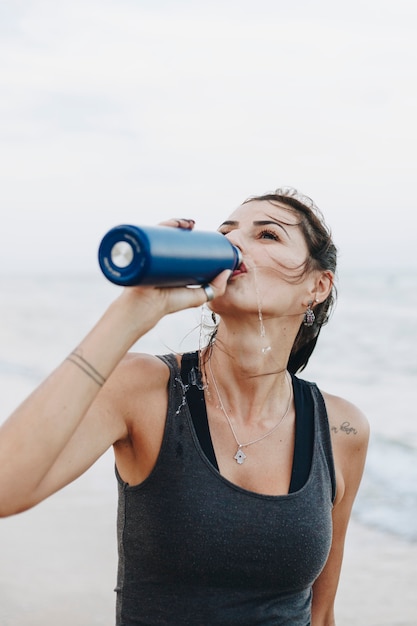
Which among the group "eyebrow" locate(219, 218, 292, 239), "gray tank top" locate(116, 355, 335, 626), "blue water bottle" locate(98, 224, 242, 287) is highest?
"eyebrow" locate(219, 218, 292, 239)

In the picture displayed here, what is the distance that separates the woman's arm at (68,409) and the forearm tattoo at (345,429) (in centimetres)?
81

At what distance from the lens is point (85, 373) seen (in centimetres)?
208

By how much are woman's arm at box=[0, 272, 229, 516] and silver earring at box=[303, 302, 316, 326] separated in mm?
772

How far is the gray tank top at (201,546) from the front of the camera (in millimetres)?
2424

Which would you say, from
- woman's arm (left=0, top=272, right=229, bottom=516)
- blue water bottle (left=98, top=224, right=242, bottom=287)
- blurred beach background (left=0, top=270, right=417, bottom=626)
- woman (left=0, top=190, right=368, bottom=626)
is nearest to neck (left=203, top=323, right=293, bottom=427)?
woman (left=0, top=190, right=368, bottom=626)

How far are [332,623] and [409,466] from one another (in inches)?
178

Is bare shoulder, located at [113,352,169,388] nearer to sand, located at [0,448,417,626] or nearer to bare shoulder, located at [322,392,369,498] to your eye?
bare shoulder, located at [322,392,369,498]

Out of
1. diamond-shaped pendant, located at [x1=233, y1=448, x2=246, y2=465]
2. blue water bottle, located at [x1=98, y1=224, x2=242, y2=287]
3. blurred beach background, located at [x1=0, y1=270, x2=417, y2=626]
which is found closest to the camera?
blue water bottle, located at [x1=98, y1=224, x2=242, y2=287]

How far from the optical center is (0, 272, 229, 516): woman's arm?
6.61 ft

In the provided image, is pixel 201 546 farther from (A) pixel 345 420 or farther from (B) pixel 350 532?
(B) pixel 350 532

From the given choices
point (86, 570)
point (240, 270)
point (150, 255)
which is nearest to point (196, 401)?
point (240, 270)

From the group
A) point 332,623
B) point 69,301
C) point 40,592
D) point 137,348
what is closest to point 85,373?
point 332,623

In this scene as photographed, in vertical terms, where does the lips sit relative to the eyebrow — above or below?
below

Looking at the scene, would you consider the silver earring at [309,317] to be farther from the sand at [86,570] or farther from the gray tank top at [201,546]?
the sand at [86,570]
